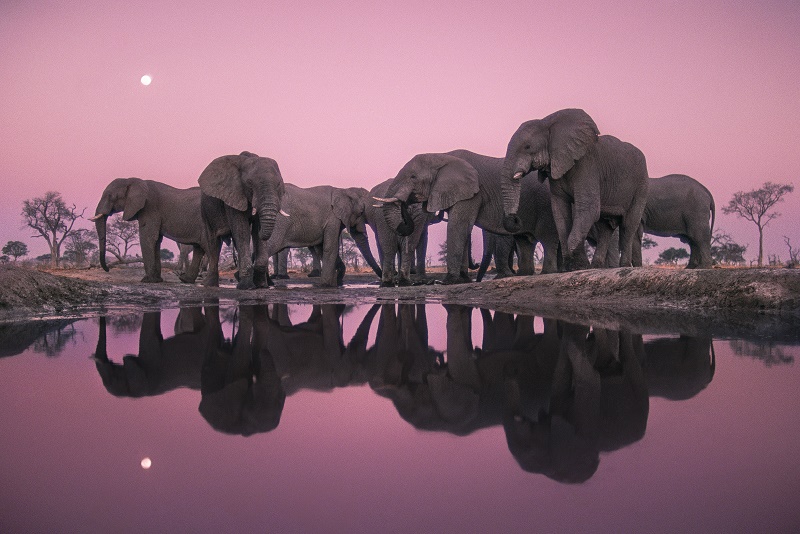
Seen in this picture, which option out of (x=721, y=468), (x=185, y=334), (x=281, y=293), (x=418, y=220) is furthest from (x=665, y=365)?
(x=418, y=220)

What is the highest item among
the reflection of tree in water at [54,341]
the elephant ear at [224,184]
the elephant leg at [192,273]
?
the elephant ear at [224,184]

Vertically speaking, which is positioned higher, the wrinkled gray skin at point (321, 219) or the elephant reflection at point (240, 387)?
the wrinkled gray skin at point (321, 219)

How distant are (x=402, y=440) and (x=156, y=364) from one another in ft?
6.70

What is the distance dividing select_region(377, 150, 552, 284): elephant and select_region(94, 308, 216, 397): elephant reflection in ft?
26.2

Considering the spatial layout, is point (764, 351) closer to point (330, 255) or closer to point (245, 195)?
point (245, 195)

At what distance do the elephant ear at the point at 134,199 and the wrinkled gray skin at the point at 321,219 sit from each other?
325cm

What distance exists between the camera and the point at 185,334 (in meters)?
4.91

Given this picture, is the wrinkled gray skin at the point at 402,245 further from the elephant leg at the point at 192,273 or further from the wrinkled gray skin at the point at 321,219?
the elephant leg at the point at 192,273

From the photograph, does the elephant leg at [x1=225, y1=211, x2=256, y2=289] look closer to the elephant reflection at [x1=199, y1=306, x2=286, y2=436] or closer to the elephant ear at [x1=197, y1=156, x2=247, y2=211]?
the elephant ear at [x1=197, y1=156, x2=247, y2=211]

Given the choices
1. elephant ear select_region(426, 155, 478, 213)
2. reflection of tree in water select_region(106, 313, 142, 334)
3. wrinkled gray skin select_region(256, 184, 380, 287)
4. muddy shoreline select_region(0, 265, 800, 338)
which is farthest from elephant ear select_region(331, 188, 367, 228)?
reflection of tree in water select_region(106, 313, 142, 334)

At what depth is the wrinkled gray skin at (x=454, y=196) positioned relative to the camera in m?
12.7

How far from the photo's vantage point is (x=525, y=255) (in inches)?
528

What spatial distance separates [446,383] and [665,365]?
4.02 feet

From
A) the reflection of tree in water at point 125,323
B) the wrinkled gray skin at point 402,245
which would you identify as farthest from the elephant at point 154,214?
the reflection of tree in water at point 125,323
